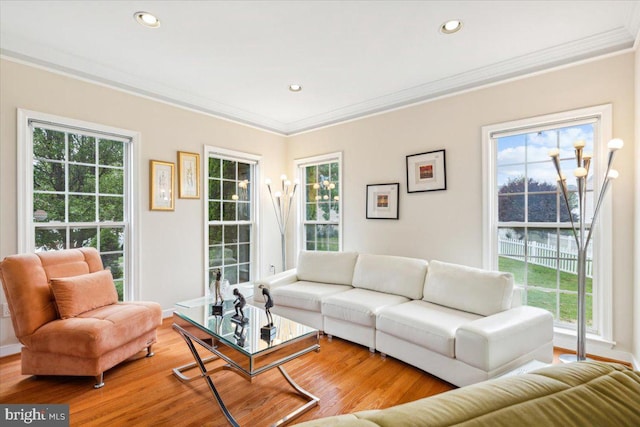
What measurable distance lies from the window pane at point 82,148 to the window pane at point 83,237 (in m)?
0.72

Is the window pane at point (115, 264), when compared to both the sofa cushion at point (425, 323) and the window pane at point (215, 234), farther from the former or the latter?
the sofa cushion at point (425, 323)

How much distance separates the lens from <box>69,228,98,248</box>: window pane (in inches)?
122

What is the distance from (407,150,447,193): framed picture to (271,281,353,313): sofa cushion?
1.49 meters

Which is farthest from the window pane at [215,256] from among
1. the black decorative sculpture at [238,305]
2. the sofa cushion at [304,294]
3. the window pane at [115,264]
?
the black decorative sculpture at [238,305]

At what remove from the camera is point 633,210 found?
248 cm

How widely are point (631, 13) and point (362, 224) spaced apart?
3.08 metres

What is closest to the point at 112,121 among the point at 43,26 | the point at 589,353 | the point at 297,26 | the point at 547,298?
the point at 43,26

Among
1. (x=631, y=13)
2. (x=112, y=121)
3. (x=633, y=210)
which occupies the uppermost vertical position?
(x=631, y=13)

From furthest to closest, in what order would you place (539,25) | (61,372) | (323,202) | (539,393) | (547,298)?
(323,202), (547,298), (539,25), (61,372), (539,393)

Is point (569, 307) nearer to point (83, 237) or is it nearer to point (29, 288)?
point (29, 288)

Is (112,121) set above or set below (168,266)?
above

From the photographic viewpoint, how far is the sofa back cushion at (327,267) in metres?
3.71

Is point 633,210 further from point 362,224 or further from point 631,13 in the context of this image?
point 362,224

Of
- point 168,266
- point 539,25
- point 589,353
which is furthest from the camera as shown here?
point 168,266
